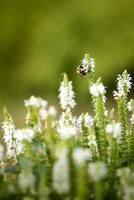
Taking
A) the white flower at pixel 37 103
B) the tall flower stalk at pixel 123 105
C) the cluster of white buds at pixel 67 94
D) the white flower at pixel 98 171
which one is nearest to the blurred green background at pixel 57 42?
the tall flower stalk at pixel 123 105

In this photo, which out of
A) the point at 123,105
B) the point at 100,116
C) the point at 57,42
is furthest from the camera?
the point at 57,42

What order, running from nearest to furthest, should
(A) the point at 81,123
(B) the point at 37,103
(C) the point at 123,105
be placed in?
(B) the point at 37,103, (A) the point at 81,123, (C) the point at 123,105

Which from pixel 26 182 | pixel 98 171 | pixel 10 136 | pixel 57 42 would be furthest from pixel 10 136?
pixel 57 42

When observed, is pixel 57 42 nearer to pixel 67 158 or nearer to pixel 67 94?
pixel 67 94

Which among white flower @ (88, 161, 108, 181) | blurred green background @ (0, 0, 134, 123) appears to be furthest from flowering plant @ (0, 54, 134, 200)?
blurred green background @ (0, 0, 134, 123)

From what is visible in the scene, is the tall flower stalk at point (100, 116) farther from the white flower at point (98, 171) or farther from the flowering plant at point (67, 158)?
the white flower at point (98, 171)

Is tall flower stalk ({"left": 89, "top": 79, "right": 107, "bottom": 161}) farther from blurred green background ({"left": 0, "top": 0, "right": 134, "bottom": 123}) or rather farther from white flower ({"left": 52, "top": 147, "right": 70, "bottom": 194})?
blurred green background ({"left": 0, "top": 0, "right": 134, "bottom": 123})
